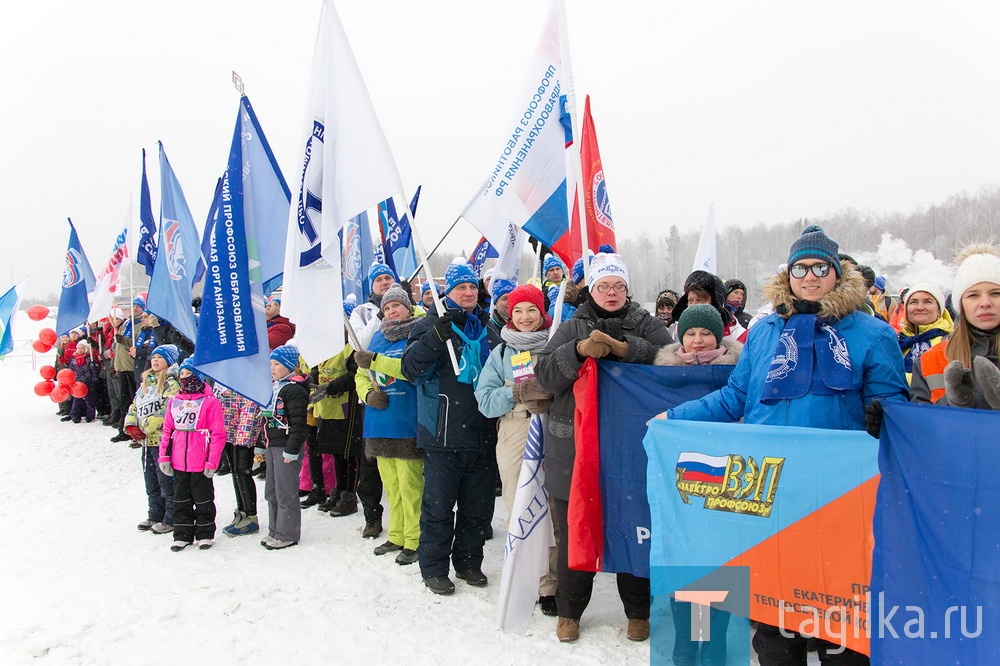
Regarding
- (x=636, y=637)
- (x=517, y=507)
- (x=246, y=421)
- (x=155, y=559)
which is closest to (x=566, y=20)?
(x=517, y=507)

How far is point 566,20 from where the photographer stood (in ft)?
16.0

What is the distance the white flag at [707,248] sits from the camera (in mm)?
9414

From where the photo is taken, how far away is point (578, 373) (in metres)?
4.16

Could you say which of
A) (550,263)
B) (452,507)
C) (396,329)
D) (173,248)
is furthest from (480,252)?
(452,507)

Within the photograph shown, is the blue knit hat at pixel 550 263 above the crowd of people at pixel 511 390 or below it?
above

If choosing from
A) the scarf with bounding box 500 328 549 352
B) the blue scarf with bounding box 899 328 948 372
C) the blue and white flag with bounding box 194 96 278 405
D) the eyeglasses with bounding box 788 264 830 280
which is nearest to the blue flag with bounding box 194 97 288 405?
the blue and white flag with bounding box 194 96 278 405

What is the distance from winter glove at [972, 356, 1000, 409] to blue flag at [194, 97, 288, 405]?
16.5 ft

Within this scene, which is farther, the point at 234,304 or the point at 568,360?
the point at 234,304

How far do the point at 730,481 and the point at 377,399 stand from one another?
11.6 ft

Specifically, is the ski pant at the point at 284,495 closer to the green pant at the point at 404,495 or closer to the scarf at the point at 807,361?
the green pant at the point at 404,495

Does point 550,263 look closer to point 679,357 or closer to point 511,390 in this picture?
point 511,390

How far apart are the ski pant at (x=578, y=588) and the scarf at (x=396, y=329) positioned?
231 centimetres

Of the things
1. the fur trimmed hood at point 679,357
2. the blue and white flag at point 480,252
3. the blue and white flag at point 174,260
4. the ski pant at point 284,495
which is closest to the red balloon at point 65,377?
the blue and white flag at point 174,260

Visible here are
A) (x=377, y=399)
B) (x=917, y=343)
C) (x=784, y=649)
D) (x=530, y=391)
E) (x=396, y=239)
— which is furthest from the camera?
(x=396, y=239)
